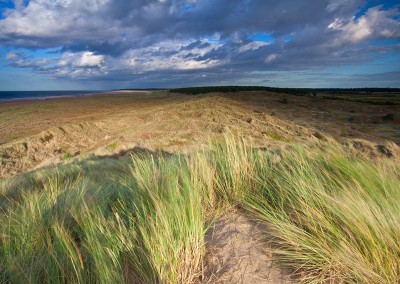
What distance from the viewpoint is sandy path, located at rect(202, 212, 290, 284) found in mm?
1660

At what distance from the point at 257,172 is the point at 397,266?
174cm

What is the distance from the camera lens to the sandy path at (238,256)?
5.45 ft

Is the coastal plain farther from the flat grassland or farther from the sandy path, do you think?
the sandy path

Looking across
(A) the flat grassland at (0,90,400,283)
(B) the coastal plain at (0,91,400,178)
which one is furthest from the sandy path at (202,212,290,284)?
(B) the coastal plain at (0,91,400,178)

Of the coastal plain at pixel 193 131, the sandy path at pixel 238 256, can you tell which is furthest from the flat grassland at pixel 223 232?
the coastal plain at pixel 193 131

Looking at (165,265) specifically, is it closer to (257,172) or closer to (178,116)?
(257,172)

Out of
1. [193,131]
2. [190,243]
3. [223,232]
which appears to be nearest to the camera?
[190,243]

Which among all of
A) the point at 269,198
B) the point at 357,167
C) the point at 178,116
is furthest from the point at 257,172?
the point at 178,116

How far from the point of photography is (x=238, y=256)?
1828 mm

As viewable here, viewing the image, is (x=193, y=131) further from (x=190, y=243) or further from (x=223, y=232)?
(x=190, y=243)

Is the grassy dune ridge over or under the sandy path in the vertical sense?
over

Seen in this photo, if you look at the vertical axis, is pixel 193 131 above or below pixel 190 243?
below

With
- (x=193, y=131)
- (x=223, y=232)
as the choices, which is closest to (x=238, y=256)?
(x=223, y=232)

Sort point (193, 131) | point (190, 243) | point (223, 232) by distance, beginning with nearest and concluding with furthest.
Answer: point (190, 243) < point (223, 232) < point (193, 131)
